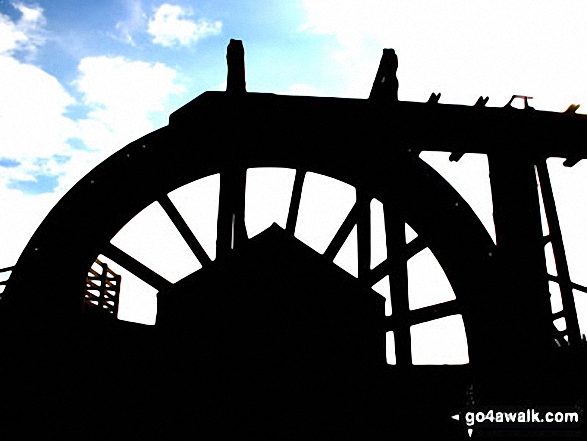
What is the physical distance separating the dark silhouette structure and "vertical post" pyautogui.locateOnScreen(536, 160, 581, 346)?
0.02 meters

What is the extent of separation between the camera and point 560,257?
557 centimetres

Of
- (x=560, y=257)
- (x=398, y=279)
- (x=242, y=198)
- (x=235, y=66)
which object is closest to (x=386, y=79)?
(x=235, y=66)

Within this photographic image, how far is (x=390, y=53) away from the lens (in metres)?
6.05

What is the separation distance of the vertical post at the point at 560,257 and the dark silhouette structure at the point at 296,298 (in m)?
0.02

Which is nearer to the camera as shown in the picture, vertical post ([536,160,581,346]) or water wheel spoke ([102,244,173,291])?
vertical post ([536,160,581,346])

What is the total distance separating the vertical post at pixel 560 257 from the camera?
203 inches

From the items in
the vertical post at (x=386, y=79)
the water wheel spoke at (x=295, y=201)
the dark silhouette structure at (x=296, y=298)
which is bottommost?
the dark silhouette structure at (x=296, y=298)

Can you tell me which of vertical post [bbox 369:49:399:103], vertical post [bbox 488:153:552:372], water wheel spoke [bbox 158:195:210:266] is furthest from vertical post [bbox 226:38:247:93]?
vertical post [bbox 488:153:552:372]

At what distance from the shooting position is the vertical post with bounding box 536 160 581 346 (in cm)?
516

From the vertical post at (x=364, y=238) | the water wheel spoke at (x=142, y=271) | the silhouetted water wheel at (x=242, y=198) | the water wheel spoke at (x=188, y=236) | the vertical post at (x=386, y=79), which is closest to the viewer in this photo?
the silhouetted water wheel at (x=242, y=198)

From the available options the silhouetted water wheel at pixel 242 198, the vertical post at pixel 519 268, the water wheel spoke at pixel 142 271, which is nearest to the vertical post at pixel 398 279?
the silhouetted water wheel at pixel 242 198

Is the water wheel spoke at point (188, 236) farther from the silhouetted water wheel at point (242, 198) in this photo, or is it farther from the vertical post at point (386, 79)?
the vertical post at point (386, 79)

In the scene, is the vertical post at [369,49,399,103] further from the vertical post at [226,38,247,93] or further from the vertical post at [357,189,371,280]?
the vertical post at [226,38,247,93]

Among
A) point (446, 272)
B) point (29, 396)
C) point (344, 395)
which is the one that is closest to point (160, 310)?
point (29, 396)
